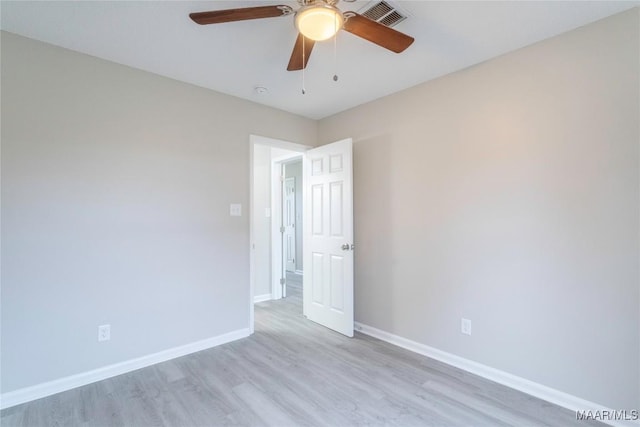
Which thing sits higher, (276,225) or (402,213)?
(402,213)

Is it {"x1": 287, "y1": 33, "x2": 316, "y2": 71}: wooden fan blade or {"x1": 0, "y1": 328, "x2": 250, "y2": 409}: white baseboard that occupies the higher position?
A: {"x1": 287, "y1": 33, "x2": 316, "y2": 71}: wooden fan blade

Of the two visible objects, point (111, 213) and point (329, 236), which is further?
point (329, 236)

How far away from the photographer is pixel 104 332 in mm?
2416

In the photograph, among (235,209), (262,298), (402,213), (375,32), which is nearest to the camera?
(375,32)

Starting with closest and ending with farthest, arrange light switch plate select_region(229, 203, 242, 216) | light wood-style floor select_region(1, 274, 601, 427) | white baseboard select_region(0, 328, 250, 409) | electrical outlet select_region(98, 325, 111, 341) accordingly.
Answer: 1. light wood-style floor select_region(1, 274, 601, 427)
2. white baseboard select_region(0, 328, 250, 409)
3. electrical outlet select_region(98, 325, 111, 341)
4. light switch plate select_region(229, 203, 242, 216)

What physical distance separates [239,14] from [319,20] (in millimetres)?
402

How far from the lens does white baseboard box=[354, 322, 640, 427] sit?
1975 mm

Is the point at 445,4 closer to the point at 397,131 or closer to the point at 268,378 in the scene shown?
the point at 397,131

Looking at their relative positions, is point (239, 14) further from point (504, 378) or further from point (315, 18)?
point (504, 378)

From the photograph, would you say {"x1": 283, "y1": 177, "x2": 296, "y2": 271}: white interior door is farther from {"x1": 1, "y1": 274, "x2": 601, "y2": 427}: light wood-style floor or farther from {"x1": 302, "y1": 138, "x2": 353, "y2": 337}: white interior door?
{"x1": 1, "y1": 274, "x2": 601, "y2": 427}: light wood-style floor

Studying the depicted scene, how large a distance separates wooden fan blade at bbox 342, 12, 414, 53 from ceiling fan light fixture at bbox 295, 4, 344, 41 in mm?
80

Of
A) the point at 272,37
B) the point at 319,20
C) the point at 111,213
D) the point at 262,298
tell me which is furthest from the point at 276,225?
the point at 319,20

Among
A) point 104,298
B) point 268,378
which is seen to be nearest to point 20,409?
point 104,298

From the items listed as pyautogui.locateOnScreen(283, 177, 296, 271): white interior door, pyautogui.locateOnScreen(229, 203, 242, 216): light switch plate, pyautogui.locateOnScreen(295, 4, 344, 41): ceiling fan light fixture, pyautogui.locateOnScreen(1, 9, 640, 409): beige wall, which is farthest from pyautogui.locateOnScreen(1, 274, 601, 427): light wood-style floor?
pyautogui.locateOnScreen(283, 177, 296, 271): white interior door
